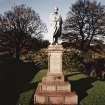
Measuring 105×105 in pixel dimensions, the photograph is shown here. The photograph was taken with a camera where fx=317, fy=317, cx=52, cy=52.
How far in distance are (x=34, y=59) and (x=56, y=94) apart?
2858cm

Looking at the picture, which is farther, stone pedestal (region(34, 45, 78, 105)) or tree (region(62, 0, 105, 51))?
tree (region(62, 0, 105, 51))

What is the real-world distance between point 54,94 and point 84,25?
37.9 m

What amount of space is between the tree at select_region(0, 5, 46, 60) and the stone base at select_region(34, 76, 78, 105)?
1409 inches

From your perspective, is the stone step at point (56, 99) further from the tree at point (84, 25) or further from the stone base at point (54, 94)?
the tree at point (84, 25)

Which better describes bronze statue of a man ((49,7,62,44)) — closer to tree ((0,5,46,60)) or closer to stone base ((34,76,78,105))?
stone base ((34,76,78,105))

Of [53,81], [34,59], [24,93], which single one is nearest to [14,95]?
[24,93]

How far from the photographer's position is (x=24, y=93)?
1908 centimetres

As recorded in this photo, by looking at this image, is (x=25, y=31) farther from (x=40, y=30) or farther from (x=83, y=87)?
(x=83, y=87)

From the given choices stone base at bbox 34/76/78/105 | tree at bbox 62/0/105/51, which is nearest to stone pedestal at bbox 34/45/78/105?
stone base at bbox 34/76/78/105

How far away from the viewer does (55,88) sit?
1667 cm

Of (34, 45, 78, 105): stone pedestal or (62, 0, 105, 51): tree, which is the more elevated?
(62, 0, 105, 51): tree

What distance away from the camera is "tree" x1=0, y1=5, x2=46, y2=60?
52.8m

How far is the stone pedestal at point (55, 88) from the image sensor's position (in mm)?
15969

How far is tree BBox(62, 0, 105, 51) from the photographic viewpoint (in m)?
52.4
